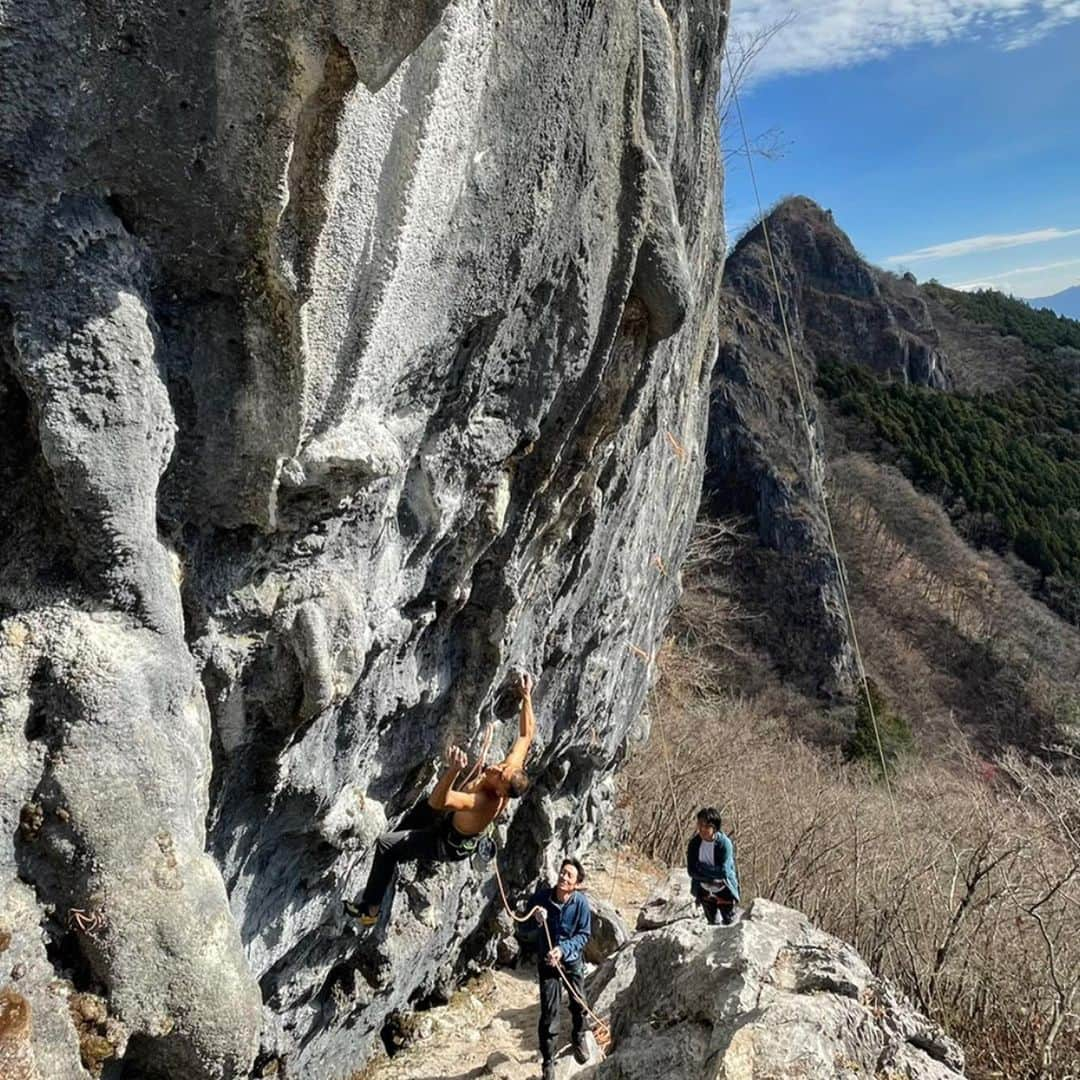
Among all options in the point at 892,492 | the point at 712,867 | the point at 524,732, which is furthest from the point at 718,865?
the point at 892,492

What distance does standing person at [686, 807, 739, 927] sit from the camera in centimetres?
705

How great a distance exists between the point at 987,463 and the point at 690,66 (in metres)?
38.7

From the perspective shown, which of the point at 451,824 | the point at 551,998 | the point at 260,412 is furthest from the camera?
the point at 551,998

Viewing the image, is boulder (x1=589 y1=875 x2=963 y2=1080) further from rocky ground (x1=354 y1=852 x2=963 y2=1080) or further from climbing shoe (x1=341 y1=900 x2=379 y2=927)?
climbing shoe (x1=341 y1=900 x2=379 y2=927)

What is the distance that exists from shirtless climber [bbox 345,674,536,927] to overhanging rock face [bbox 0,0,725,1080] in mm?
375

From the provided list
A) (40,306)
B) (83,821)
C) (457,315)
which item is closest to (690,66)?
(457,315)

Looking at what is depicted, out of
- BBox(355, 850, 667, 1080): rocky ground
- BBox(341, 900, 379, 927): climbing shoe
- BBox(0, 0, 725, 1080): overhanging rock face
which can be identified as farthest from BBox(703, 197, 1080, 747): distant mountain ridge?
BBox(0, 0, 725, 1080): overhanging rock face

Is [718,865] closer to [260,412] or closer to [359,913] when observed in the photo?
[359,913]

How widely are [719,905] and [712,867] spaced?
0.44m

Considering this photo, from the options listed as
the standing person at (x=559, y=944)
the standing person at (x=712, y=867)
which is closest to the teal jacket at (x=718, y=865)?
the standing person at (x=712, y=867)

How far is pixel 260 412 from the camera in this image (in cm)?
324

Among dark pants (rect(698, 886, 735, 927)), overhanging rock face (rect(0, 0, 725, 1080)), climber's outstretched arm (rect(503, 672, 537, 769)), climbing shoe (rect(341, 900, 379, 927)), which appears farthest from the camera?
dark pants (rect(698, 886, 735, 927))

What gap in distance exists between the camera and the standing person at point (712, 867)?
705 centimetres

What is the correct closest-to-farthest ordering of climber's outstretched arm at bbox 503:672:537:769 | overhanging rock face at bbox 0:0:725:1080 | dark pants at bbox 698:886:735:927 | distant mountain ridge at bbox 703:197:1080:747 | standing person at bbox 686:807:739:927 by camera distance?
1. overhanging rock face at bbox 0:0:725:1080
2. climber's outstretched arm at bbox 503:672:537:769
3. standing person at bbox 686:807:739:927
4. dark pants at bbox 698:886:735:927
5. distant mountain ridge at bbox 703:197:1080:747
